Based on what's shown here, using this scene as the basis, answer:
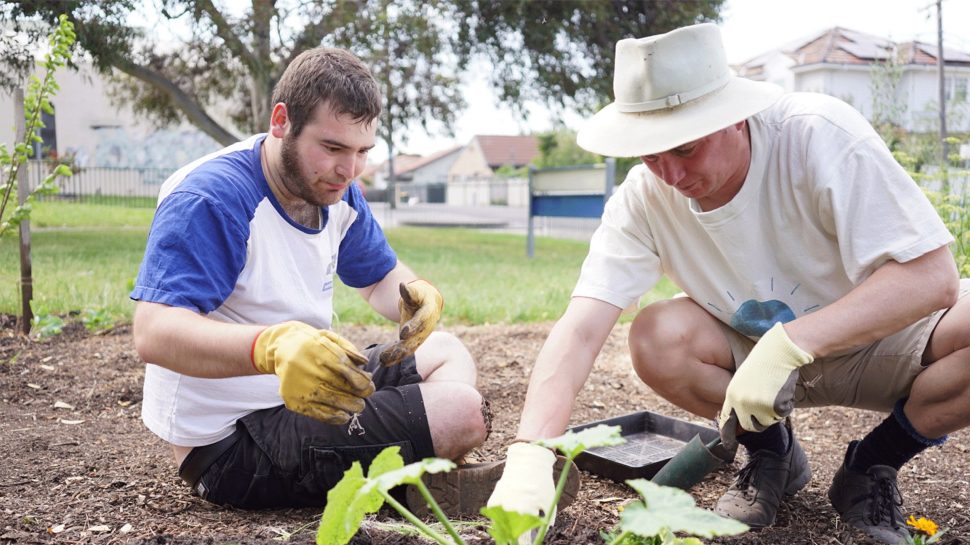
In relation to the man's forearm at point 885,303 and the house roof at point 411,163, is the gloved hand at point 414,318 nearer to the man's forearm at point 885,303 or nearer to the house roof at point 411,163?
the man's forearm at point 885,303

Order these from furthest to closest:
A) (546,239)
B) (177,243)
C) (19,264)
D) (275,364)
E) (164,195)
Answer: (546,239) < (19,264) < (164,195) < (177,243) < (275,364)

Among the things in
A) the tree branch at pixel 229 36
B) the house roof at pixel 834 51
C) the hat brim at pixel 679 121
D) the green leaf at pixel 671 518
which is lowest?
the green leaf at pixel 671 518

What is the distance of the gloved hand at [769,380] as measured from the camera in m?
1.76

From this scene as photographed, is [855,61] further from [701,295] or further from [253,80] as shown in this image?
[701,295]

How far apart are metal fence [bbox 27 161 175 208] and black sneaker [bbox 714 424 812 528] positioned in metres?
12.9

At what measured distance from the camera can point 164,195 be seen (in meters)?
1.95

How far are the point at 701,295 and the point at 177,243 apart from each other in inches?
51.3

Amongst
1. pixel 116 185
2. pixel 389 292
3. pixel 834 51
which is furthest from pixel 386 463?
pixel 834 51

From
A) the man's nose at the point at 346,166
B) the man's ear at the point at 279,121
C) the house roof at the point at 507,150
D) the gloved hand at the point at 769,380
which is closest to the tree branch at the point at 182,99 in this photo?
the man's ear at the point at 279,121

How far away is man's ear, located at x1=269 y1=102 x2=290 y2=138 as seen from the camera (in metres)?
2.02

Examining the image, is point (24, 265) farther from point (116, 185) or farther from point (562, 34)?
point (116, 185)

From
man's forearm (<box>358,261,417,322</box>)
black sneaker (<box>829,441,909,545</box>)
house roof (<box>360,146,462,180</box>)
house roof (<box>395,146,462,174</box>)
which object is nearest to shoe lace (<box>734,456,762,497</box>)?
black sneaker (<box>829,441,909,545</box>)

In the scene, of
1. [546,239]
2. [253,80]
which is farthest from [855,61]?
[253,80]

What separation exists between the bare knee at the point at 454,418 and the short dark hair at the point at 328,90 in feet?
2.36
